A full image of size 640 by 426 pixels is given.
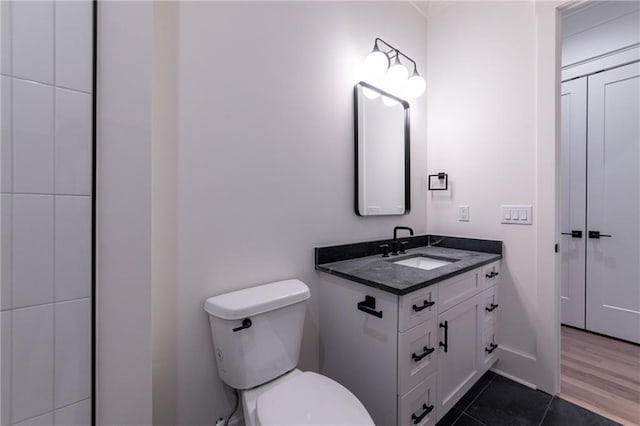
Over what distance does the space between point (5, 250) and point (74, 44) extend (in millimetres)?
519

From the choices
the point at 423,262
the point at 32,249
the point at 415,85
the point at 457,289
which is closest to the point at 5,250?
the point at 32,249

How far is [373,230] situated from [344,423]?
3.70ft

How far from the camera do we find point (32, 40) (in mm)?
651

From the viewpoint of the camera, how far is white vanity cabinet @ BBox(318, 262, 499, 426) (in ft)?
3.63

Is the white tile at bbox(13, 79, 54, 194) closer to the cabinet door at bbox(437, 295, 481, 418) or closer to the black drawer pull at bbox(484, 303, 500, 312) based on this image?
the cabinet door at bbox(437, 295, 481, 418)

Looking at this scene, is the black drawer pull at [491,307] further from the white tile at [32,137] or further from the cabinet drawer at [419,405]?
the white tile at [32,137]

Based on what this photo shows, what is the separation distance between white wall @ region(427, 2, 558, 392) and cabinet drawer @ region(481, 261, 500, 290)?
0.07 metres

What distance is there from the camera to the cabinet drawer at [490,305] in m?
1.66

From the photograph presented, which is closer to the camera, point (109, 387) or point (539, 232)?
point (109, 387)

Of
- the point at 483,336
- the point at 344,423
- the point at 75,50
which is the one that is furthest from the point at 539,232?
the point at 75,50

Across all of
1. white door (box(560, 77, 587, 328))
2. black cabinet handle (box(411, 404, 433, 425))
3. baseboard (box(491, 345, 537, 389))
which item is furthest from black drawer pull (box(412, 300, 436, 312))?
white door (box(560, 77, 587, 328))

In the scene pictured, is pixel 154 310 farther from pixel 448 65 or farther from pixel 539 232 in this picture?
pixel 448 65

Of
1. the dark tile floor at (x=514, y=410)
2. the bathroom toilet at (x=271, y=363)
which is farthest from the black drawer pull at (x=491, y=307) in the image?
the bathroom toilet at (x=271, y=363)

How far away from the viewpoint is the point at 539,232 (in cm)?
167
